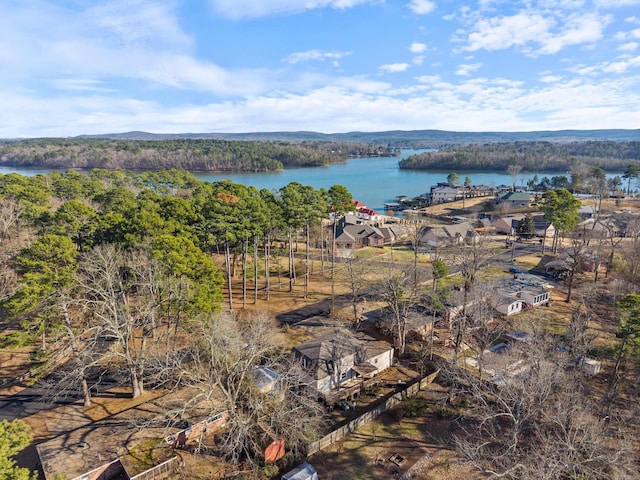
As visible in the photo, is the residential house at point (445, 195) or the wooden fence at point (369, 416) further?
the residential house at point (445, 195)

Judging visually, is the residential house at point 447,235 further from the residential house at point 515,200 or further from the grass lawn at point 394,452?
the grass lawn at point 394,452

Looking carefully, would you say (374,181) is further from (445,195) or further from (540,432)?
(540,432)

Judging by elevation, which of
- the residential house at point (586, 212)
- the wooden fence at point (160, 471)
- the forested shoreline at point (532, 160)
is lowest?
the wooden fence at point (160, 471)

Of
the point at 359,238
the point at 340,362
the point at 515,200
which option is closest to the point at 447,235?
the point at 359,238

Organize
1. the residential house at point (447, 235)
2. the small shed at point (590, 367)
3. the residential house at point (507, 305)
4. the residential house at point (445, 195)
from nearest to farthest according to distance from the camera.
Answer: the small shed at point (590, 367), the residential house at point (507, 305), the residential house at point (447, 235), the residential house at point (445, 195)

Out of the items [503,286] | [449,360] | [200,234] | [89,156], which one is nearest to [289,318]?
[200,234]

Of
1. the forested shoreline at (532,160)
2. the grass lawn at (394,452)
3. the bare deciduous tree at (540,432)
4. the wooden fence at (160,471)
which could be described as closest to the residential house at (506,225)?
the bare deciduous tree at (540,432)

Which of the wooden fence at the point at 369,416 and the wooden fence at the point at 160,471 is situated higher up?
the wooden fence at the point at 160,471
